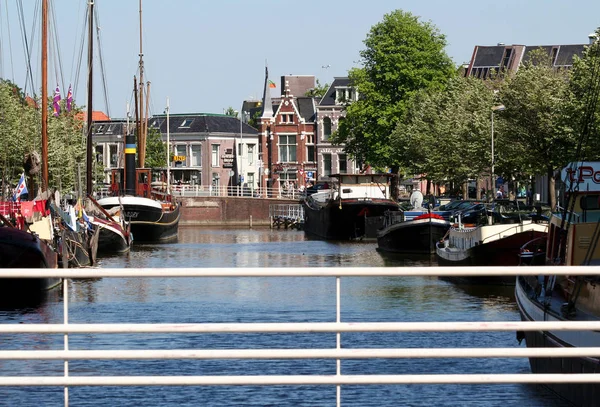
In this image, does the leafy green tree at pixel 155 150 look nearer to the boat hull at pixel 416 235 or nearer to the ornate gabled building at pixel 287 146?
the ornate gabled building at pixel 287 146

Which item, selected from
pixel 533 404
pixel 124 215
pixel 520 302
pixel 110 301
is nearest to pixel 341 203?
pixel 124 215

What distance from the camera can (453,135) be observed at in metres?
59.2

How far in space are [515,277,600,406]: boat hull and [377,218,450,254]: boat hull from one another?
94.2 ft

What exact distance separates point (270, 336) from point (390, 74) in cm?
5960

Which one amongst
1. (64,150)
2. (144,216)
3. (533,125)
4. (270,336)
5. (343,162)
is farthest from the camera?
(343,162)

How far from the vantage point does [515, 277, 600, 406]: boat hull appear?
1193cm

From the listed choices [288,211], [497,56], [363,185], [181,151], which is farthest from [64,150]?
[497,56]

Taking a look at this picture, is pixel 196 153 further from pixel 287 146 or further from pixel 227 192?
pixel 227 192

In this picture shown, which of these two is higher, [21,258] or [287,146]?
[287,146]

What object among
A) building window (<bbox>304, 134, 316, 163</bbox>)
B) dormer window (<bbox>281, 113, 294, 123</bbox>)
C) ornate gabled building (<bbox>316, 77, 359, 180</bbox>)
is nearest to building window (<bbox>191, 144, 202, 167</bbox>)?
dormer window (<bbox>281, 113, 294, 123</bbox>)

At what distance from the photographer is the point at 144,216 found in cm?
6141

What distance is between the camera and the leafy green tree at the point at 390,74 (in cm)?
7825

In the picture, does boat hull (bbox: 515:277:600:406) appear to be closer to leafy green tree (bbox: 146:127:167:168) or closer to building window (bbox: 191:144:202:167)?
leafy green tree (bbox: 146:127:167:168)

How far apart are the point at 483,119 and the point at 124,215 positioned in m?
19.2
